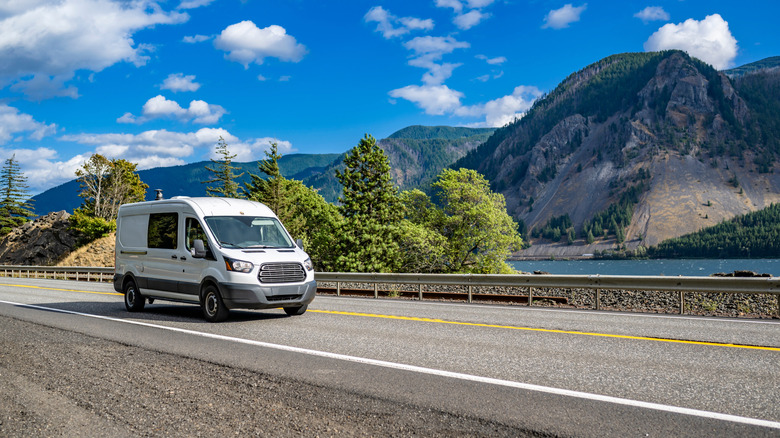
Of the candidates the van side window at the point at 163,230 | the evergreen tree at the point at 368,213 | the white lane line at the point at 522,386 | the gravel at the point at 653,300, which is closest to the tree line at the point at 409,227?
the evergreen tree at the point at 368,213

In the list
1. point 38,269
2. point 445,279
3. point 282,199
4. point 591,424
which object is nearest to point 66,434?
point 591,424

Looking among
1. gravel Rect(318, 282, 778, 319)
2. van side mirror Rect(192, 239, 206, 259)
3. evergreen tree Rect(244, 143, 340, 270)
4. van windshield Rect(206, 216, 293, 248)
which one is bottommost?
gravel Rect(318, 282, 778, 319)

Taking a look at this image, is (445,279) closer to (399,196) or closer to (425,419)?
(425,419)

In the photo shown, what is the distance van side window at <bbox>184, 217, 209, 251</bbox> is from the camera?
11.0m

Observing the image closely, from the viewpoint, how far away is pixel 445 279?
17.1 m

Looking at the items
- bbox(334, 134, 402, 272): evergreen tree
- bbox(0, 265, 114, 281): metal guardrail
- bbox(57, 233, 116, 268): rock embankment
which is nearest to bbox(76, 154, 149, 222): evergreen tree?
bbox(57, 233, 116, 268): rock embankment

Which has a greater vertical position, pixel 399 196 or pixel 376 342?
pixel 399 196

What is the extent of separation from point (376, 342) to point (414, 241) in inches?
1405

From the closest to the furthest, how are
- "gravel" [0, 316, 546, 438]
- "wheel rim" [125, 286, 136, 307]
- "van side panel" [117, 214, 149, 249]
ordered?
1. "gravel" [0, 316, 546, 438]
2. "van side panel" [117, 214, 149, 249]
3. "wheel rim" [125, 286, 136, 307]

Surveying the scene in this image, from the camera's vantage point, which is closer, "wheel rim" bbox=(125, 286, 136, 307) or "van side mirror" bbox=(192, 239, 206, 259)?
"van side mirror" bbox=(192, 239, 206, 259)

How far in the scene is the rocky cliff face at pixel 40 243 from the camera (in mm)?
50688

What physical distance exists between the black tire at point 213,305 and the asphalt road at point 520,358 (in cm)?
24

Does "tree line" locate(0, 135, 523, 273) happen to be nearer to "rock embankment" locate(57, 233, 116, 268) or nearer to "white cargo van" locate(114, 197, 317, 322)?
"rock embankment" locate(57, 233, 116, 268)

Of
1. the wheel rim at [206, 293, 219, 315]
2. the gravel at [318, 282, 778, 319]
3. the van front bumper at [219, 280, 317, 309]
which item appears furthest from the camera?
the gravel at [318, 282, 778, 319]
